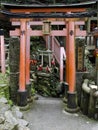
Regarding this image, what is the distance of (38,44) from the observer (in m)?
15.9

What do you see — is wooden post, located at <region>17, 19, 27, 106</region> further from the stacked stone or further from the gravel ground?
the stacked stone

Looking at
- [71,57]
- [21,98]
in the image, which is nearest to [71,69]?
[71,57]

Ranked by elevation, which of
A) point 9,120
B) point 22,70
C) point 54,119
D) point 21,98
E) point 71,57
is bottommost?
point 54,119

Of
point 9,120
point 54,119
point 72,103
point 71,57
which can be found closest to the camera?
point 9,120

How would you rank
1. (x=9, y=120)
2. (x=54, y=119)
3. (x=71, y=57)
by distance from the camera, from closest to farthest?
(x=9, y=120)
(x=54, y=119)
(x=71, y=57)

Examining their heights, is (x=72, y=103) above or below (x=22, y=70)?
below

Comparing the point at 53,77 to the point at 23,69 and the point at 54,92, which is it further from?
the point at 23,69

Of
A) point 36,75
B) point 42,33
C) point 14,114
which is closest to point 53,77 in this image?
point 36,75

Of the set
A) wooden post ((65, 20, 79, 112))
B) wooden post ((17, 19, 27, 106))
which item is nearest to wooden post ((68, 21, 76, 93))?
wooden post ((65, 20, 79, 112))

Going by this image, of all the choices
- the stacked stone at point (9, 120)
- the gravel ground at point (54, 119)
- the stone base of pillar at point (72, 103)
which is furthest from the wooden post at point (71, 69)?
the stacked stone at point (9, 120)

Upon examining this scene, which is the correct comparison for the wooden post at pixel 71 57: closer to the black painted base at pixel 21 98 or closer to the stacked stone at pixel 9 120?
the black painted base at pixel 21 98

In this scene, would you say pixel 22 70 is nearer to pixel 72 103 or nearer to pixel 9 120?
pixel 72 103

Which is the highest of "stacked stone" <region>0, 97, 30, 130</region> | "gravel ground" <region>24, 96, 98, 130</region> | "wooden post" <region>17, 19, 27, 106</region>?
"wooden post" <region>17, 19, 27, 106</region>

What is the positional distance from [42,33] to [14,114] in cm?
289
